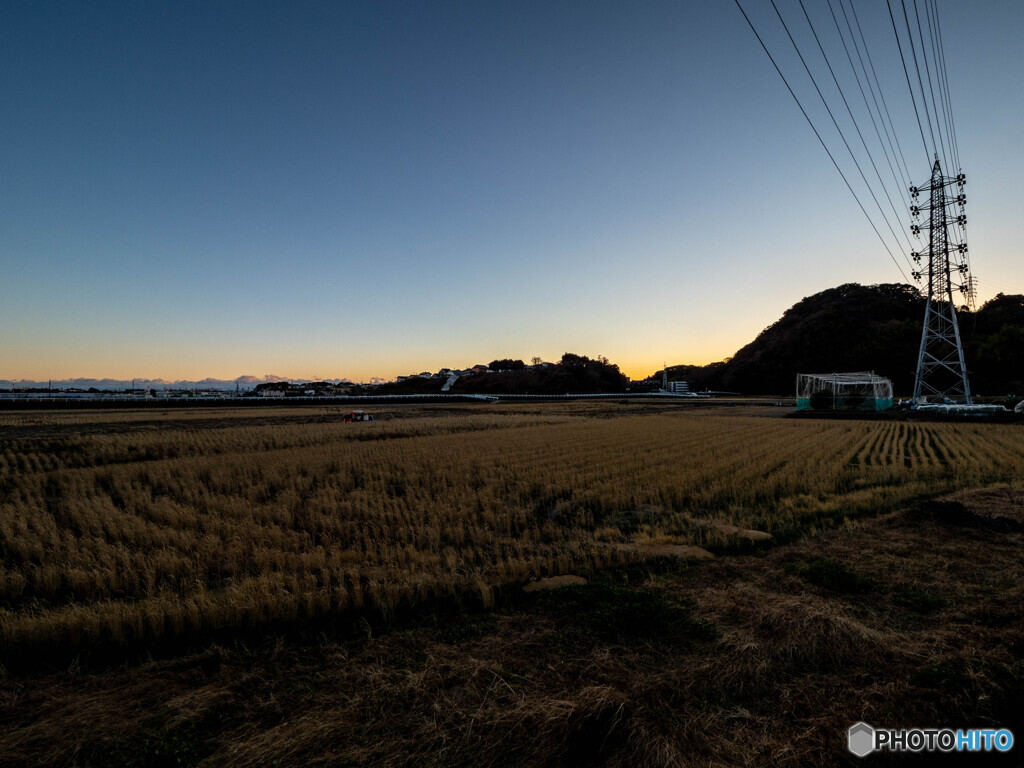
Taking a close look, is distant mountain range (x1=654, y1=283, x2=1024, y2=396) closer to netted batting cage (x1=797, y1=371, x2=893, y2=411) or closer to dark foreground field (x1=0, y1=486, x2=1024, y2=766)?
netted batting cage (x1=797, y1=371, x2=893, y2=411)

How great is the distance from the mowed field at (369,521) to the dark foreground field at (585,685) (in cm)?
81

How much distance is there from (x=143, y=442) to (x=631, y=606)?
28065 mm

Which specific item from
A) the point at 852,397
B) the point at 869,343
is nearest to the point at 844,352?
the point at 869,343

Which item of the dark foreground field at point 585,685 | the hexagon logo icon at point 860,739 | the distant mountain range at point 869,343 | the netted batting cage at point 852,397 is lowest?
the dark foreground field at point 585,685

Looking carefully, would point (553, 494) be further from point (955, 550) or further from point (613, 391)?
point (613, 391)

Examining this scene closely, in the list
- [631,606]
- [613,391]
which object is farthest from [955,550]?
[613,391]

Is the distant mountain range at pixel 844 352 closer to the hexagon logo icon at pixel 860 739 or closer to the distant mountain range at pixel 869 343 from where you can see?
the distant mountain range at pixel 869 343

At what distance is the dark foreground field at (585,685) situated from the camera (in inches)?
106

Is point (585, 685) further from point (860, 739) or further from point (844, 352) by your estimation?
point (844, 352)

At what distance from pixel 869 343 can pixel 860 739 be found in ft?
411

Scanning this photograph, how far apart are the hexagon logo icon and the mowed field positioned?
3.38 metres

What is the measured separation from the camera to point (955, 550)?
20.2 feet

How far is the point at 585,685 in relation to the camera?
3.30 metres

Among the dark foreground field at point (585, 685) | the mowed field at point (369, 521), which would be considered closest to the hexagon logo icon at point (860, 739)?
the dark foreground field at point (585, 685)
